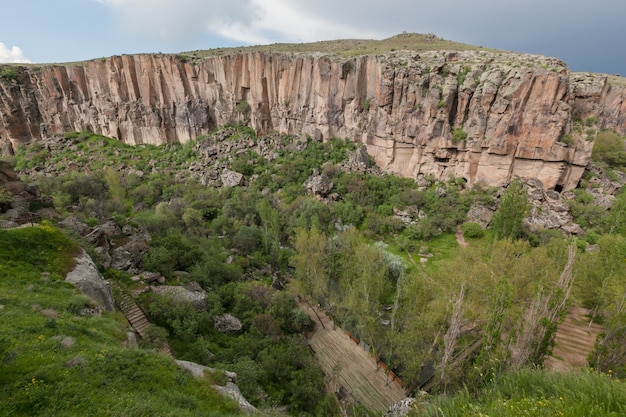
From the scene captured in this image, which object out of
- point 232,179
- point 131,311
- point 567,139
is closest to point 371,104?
point 567,139

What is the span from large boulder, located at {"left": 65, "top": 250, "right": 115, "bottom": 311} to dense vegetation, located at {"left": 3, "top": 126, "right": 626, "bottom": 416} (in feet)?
7.46

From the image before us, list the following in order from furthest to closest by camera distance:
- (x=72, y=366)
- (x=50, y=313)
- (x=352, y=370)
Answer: (x=352, y=370), (x=50, y=313), (x=72, y=366)

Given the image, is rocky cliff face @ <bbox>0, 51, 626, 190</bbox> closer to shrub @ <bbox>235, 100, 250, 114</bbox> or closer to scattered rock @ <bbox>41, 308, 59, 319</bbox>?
shrub @ <bbox>235, 100, 250, 114</bbox>

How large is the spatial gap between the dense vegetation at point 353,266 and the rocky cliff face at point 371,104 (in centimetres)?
322

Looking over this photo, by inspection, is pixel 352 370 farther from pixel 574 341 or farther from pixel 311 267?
pixel 574 341

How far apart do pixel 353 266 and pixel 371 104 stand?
25269 millimetres

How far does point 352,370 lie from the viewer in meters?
16.4

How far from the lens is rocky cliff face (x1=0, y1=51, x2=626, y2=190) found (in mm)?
27812

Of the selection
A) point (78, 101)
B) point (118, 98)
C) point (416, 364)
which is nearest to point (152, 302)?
point (416, 364)

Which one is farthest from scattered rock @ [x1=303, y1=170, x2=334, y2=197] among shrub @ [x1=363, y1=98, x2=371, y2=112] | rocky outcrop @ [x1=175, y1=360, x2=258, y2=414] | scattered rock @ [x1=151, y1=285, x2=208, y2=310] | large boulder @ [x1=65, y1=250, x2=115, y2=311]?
rocky outcrop @ [x1=175, y1=360, x2=258, y2=414]

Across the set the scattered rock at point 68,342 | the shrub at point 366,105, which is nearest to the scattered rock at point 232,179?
the shrub at point 366,105

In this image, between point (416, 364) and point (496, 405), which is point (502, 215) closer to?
point (416, 364)

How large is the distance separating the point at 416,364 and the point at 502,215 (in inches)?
689

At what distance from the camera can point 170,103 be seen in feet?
163
